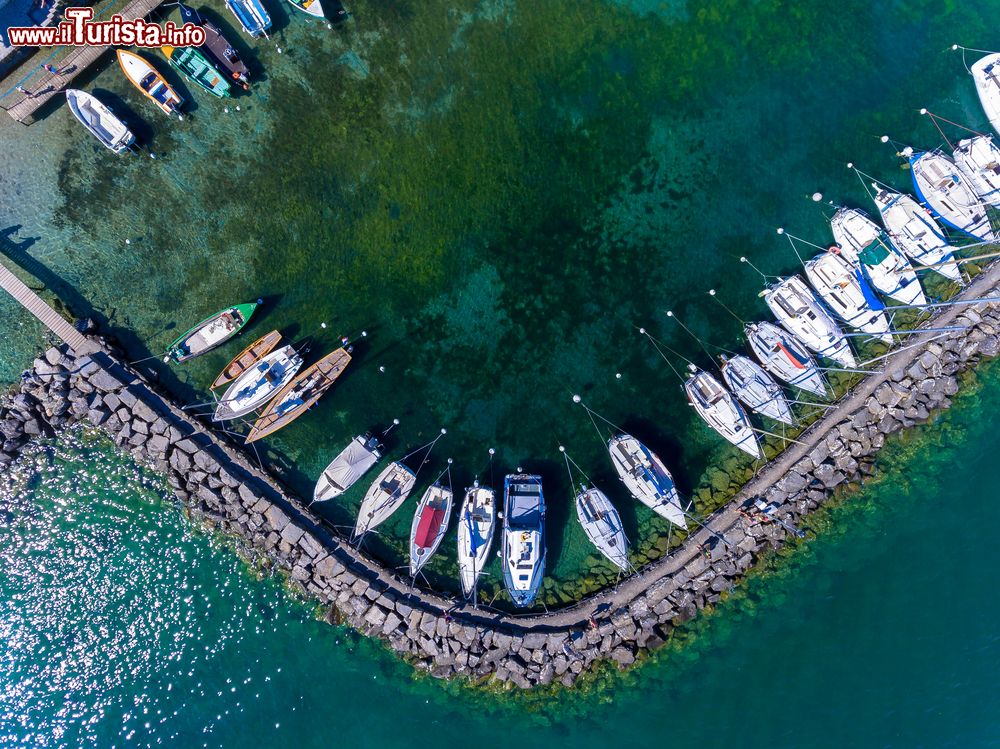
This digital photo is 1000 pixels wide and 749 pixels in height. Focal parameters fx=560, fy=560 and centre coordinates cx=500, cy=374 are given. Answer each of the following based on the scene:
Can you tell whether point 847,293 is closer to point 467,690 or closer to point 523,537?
point 523,537

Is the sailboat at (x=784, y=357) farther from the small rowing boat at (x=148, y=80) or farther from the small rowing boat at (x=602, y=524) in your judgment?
the small rowing boat at (x=148, y=80)

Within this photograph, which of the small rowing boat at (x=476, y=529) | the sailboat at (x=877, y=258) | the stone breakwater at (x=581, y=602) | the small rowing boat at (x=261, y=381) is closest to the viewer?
the sailboat at (x=877, y=258)

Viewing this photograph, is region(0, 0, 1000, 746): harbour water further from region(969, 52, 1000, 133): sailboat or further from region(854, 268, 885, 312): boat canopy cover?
region(854, 268, 885, 312): boat canopy cover

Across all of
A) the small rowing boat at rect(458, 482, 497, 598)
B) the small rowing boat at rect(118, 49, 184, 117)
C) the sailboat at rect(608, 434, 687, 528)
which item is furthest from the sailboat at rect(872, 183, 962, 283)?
the small rowing boat at rect(118, 49, 184, 117)

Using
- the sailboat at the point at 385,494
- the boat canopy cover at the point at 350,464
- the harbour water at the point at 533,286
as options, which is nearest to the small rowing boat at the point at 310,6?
the harbour water at the point at 533,286

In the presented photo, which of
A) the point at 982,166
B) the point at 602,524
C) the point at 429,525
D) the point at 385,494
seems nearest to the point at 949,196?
the point at 982,166

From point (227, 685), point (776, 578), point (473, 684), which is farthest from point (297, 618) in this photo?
point (776, 578)
